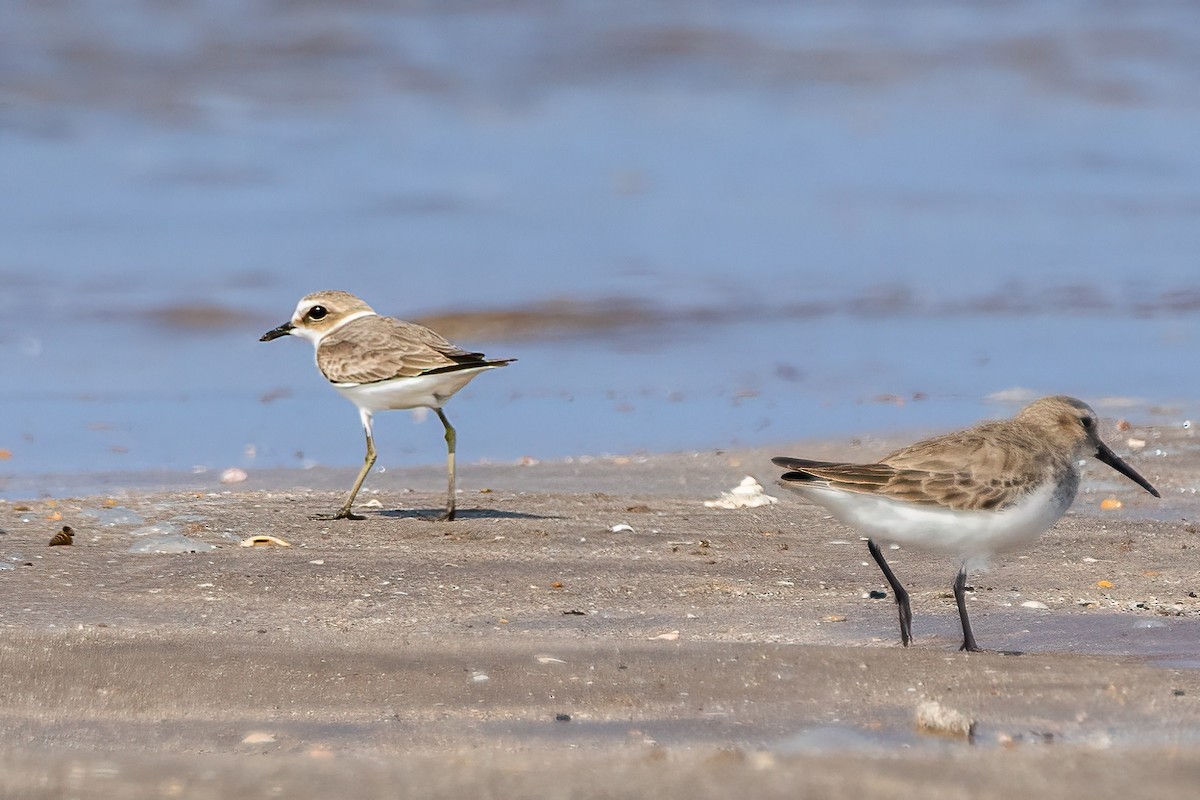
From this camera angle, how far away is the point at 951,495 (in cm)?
556

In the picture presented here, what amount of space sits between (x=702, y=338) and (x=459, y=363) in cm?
572

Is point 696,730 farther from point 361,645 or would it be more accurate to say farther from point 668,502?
point 668,502

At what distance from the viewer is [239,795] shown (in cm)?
379

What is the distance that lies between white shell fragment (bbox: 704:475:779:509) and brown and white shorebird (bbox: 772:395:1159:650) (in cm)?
256

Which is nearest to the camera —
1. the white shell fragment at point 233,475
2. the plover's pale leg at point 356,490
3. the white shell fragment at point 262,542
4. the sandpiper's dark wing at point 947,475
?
the sandpiper's dark wing at point 947,475

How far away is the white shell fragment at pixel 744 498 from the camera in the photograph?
8365 mm

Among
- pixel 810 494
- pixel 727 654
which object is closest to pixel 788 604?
pixel 810 494

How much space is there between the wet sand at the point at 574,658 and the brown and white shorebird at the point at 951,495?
1.03ft

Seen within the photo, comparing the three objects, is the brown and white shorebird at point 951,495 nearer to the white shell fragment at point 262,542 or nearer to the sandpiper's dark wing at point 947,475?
the sandpiper's dark wing at point 947,475

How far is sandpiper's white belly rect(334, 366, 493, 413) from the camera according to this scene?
8320mm

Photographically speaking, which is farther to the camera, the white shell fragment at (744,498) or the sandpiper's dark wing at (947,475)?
the white shell fragment at (744,498)

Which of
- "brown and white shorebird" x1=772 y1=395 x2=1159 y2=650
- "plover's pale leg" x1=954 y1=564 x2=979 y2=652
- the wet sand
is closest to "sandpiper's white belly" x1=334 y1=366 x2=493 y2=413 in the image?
the wet sand

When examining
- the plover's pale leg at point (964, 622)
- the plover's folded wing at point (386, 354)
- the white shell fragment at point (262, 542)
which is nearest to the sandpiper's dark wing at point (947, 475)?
the plover's pale leg at point (964, 622)

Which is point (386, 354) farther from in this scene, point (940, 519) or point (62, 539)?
point (940, 519)
